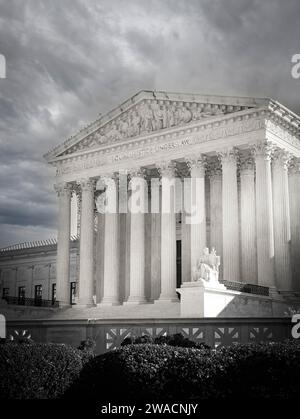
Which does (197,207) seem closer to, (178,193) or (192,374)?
(178,193)

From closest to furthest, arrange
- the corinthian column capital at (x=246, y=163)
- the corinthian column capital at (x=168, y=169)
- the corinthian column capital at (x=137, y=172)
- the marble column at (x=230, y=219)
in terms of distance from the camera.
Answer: the marble column at (x=230, y=219) < the corinthian column capital at (x=246, y=163) < the corinthian column capital at (x=168, y=169) < the corinthian column capital at (x=137, y=172)

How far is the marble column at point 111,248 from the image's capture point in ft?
152

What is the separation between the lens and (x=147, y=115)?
1802 inches

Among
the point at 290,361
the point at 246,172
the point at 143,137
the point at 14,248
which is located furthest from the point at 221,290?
the point at 14,248

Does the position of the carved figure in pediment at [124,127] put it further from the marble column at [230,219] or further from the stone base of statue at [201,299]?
the stone base of statue at [201,299]

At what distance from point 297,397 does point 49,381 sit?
5904mm

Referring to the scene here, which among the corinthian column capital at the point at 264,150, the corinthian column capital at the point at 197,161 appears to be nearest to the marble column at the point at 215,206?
the corinthian column capital at the point at 197,161

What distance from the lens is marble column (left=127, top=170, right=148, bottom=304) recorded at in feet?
146

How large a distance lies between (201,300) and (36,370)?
19.5 meters

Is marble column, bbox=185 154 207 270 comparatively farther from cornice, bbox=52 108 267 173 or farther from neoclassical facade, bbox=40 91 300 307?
cornice, bbox=52 108 267 173

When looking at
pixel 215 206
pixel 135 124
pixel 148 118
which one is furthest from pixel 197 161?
pixel 135 124

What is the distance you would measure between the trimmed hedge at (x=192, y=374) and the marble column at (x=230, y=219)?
26961 mm

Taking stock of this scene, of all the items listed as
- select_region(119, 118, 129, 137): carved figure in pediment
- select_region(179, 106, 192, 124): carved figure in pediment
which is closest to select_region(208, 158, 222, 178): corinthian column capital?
select_region(179, 106, 192, 124): carved figure in pediment

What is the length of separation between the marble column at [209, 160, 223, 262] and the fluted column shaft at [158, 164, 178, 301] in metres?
3.47
